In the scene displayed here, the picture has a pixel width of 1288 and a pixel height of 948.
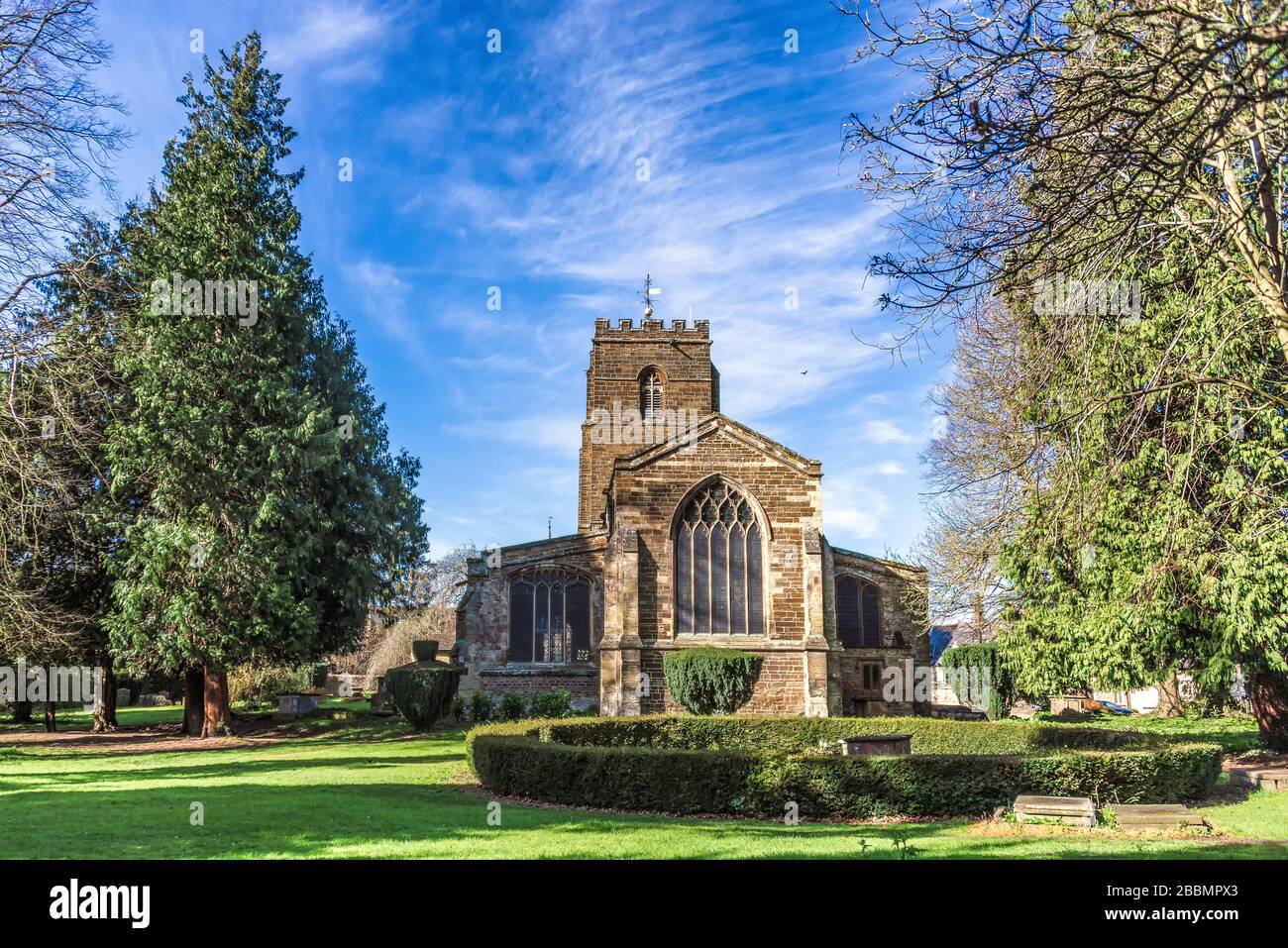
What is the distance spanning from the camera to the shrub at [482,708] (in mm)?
26625

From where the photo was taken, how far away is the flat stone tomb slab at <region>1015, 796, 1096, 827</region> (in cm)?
1020

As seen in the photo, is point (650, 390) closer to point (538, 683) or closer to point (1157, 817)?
point (538, 683)

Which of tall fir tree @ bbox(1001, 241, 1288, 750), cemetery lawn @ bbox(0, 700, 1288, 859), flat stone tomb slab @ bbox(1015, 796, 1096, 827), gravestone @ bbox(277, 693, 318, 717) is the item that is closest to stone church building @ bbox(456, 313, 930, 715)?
gravestone @ bbox(277, 693, 318, 717)

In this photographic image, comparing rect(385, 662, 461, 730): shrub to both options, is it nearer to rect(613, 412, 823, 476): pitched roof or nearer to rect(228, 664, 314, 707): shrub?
rect(613, 412, 823, 476): pitched roof

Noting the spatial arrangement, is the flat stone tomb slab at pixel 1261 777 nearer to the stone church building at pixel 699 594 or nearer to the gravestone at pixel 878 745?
the gravestone at pixel 878 745

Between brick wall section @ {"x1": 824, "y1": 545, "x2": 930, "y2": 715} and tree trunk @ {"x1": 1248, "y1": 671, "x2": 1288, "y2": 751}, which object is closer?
tree trunk @ {"x1": 1248, "y1": 671, "x2": 1288, "y2": 751}

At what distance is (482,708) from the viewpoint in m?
26.6

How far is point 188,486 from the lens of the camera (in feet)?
71.5

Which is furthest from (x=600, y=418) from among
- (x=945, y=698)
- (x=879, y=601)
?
(x=945, y=698)

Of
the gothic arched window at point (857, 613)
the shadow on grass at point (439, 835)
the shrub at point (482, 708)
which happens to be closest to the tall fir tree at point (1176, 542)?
the shadow on grass at point (439, 835)

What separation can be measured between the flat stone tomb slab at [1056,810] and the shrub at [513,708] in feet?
58.6

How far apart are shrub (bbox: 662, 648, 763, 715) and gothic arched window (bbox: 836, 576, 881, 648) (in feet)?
23.7
